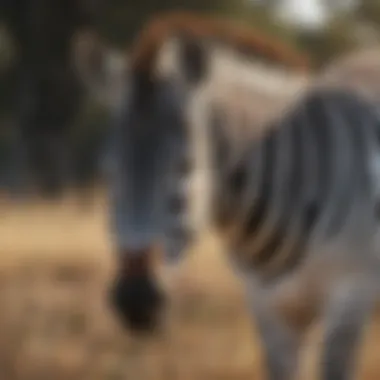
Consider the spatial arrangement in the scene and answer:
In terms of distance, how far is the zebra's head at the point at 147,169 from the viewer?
1060 mm

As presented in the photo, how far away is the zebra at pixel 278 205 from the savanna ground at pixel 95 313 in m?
0.02

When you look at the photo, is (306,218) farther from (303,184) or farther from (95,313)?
(95,313)

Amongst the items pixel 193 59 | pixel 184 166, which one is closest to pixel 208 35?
pixel 193 59

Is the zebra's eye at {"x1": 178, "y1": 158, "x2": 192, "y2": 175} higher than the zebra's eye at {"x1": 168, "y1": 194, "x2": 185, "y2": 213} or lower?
higher

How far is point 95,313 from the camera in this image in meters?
1.06

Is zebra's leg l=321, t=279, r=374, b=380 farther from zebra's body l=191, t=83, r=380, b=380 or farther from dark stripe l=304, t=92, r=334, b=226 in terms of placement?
dark stripe l=304, t=92, r=334, b=226

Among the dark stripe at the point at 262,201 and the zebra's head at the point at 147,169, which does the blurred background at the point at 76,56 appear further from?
the dark stripe at the point at 262,201

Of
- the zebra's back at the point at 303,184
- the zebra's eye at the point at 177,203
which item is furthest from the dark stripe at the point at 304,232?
the zebra's eye at the point at 177,203

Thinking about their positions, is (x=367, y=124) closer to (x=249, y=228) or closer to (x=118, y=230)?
(x=249, y=228)

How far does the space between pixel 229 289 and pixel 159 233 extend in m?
0.11

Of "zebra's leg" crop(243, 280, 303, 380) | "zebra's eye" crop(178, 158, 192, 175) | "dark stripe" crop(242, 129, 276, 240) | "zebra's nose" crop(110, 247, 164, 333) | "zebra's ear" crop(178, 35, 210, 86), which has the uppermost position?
"zebra's ear" crop(178, 35, 210, 86)

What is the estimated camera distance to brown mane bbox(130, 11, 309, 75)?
1.06 meters

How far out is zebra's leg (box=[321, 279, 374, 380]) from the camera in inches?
41.2

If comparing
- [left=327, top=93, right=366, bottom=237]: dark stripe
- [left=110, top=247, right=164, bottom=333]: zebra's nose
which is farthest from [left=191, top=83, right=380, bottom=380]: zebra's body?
[left=110, top=247, right=164, bottom=333]: zebra's nose
